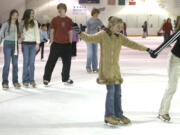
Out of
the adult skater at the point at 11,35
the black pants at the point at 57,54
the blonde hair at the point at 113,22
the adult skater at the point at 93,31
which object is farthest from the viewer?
the adult skater at the point at 93,31

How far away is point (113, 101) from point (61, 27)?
3.11 meters

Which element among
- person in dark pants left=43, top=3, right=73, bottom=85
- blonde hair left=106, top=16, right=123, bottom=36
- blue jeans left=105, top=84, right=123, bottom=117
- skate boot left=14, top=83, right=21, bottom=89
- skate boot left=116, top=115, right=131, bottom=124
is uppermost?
blonde hair left=106, top=16, right=123, bottom=36

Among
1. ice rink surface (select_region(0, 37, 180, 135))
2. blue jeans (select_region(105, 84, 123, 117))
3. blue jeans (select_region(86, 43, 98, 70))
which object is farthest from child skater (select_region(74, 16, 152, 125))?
blue jeans (select_region(86, 43, 98, 70))

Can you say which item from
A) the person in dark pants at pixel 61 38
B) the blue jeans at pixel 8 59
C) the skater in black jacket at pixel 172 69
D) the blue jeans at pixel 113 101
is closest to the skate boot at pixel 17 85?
the blue jeans at pixel 8 59

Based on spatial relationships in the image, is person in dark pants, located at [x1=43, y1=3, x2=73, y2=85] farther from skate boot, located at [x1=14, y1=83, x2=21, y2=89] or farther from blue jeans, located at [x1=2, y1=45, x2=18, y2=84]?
blue jeans, located at [x1=2, y1=45, x2=18, y2=84]

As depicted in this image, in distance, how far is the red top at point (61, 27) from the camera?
7180 millimetres

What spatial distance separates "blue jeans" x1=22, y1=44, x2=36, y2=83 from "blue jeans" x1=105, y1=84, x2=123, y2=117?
2958 mm

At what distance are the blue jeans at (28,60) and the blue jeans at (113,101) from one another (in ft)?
9.71

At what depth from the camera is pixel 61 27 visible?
23.6 feet

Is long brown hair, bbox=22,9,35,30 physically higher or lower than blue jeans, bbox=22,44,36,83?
higher

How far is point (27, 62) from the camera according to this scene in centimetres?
712

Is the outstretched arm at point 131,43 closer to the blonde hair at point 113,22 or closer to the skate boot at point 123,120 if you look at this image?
the blonde hair at point 113,22

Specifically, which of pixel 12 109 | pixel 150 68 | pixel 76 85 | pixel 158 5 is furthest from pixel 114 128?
pixel 158 5

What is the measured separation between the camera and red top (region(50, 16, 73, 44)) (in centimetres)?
718
